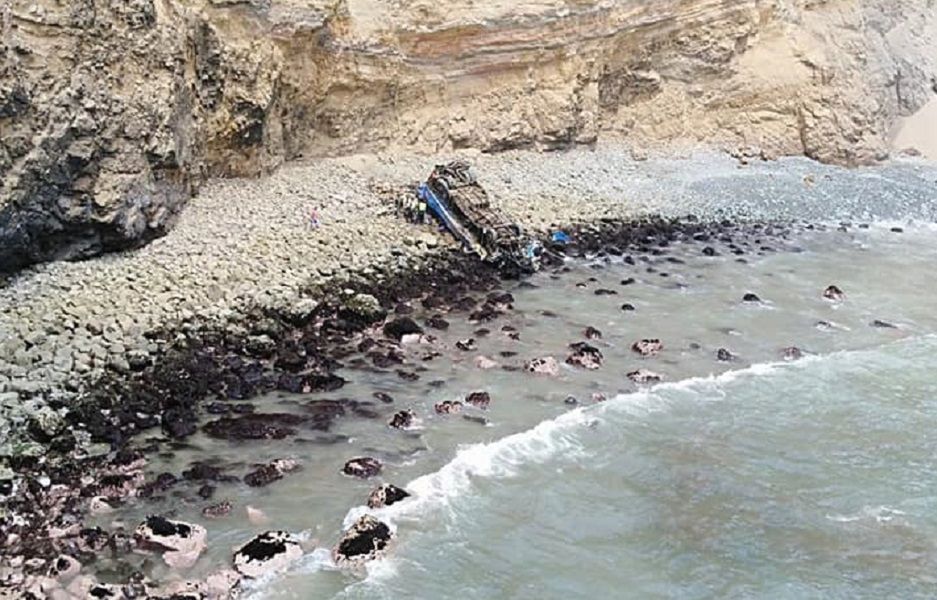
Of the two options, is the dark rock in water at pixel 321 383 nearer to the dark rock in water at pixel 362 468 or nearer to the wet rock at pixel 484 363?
the wet rock at pixel 484 363

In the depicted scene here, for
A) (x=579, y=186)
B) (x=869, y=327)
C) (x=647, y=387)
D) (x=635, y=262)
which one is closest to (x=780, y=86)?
(x=579, y=186)

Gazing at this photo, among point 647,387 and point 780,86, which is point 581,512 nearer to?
point 647,387

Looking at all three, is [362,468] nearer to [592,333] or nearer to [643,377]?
[643,377]

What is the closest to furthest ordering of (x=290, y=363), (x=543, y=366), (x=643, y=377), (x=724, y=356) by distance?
(x=290, y=363), (x=643, y=377), (x=543, y=366), (x=724, y=356)

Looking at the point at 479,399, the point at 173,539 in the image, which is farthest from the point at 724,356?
the point at 173,539

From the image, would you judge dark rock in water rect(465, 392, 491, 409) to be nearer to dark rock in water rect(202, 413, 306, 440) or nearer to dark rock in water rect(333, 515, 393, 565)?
dark rock in water rect(202, 413, 306, 440)

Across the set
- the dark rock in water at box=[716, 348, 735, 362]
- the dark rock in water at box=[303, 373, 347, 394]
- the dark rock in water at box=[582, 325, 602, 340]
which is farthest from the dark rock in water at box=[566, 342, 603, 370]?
the dark rock in water at box=[303, 373, 347, 394]
